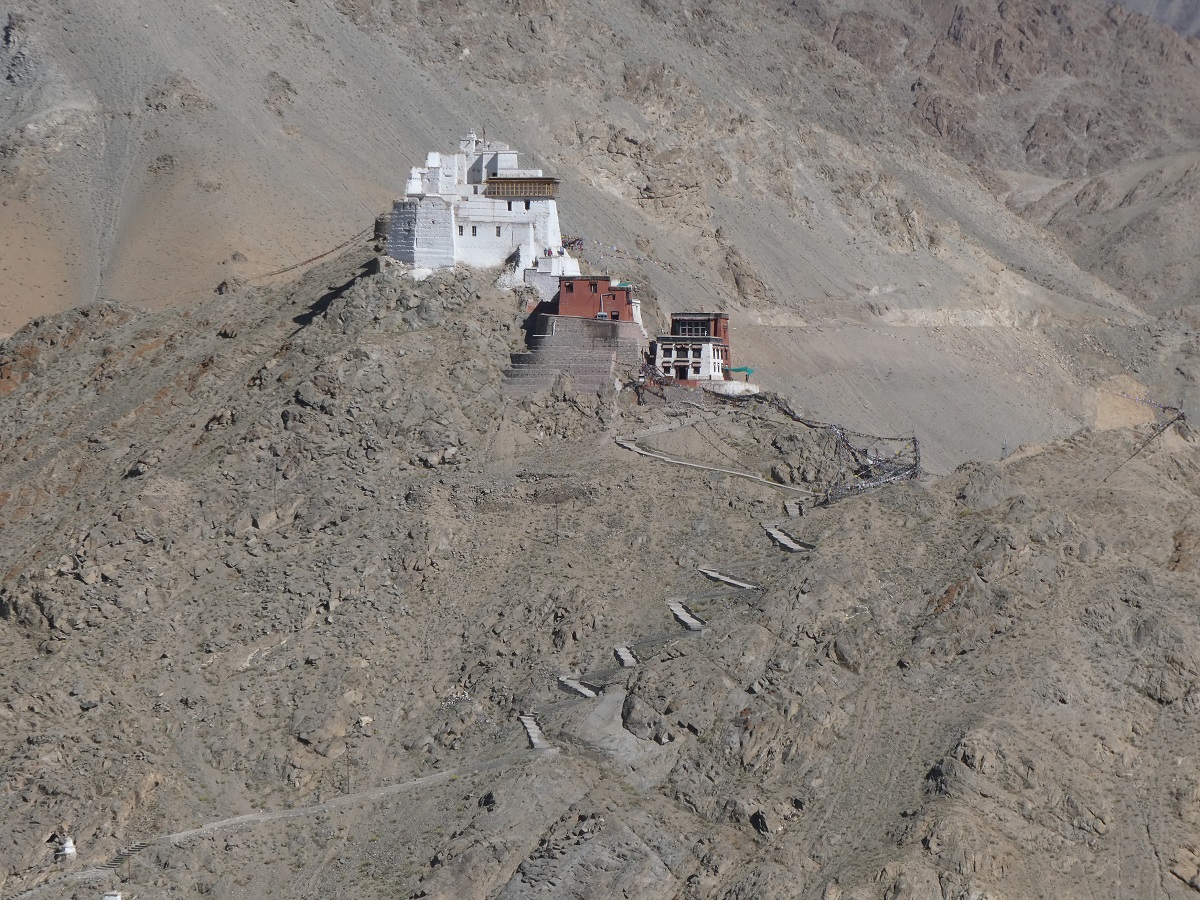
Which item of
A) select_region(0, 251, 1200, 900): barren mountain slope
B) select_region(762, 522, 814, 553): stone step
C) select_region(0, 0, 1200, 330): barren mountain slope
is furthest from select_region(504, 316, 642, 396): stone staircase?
select_region(0, 0, 1200, 330): barren mountain slope

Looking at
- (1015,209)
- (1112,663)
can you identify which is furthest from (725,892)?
(1015,209)

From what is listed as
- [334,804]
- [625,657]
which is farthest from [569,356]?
[334,804]

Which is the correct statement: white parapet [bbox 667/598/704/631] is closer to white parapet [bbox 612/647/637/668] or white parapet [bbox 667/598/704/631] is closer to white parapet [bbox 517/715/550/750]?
white parapet [bbox 612/647/637/668]

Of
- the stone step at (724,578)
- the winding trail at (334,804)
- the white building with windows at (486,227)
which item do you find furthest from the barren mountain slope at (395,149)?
the winding trail at (334,804)

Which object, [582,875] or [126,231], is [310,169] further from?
[582,875]

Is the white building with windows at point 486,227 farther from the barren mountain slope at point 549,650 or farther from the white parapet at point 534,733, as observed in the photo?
the white parapet at point 534,733

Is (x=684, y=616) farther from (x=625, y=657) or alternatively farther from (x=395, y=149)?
(x=395, y=149)

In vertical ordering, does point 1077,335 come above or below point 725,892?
below
